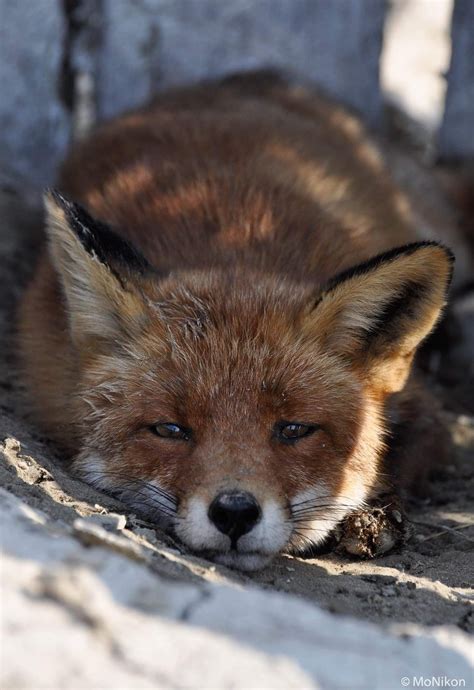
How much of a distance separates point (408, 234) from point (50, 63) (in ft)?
8.49

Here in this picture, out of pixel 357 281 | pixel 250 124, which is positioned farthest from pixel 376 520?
pixel 250 124

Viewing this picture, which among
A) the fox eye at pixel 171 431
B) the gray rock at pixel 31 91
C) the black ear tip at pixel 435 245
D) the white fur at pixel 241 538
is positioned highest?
the gray rock at pixel 31 91

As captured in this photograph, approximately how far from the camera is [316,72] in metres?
6.05

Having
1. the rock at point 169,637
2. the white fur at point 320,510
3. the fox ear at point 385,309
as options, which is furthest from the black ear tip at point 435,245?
the rock at point 169,637

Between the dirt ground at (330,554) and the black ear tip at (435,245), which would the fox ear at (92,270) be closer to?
the dirt ground at (330,554)

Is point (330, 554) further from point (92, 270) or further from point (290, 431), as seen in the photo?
point (92, 270)

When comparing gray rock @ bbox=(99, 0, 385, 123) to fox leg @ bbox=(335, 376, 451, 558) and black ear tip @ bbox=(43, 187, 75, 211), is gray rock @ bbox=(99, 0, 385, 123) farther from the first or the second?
fox leg @ bbox=(335, 376, 451, 558)

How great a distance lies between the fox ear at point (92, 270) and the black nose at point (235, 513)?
877 millimetres

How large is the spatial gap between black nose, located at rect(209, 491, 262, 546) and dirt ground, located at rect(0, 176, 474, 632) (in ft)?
0.38

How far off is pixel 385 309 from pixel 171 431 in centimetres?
88

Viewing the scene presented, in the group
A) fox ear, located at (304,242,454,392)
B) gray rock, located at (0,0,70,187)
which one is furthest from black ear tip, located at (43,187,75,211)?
gray rock, located at (0,0,70,187)

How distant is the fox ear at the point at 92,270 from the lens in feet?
9.48

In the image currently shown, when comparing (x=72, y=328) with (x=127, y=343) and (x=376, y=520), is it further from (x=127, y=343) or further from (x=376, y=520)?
(x=376, y=520)

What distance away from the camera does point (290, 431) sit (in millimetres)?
2779
